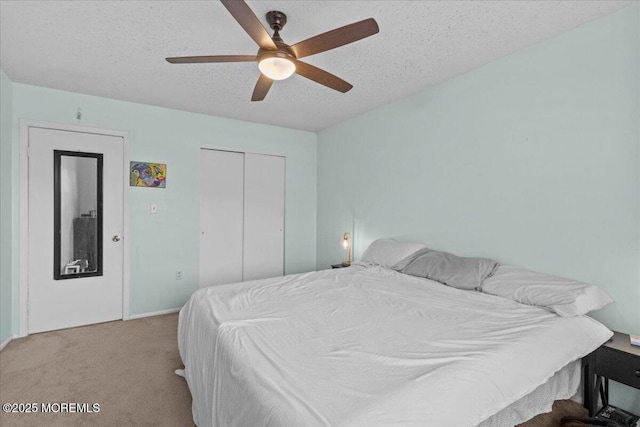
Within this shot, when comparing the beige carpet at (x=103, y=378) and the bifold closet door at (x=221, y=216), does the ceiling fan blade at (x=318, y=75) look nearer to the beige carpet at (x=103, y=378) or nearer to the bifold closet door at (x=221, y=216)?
the beige carpet at (x=103, y=378)

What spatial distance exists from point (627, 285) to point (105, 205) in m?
4.49

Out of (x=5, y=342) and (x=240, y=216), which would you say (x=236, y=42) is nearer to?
(x=240, y=216)

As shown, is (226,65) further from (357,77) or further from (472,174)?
(472,174)

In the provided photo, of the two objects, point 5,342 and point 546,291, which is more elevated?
point 546,291

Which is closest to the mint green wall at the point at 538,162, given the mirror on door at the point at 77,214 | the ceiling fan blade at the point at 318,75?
the ceiling fan blade at the point at 318,75

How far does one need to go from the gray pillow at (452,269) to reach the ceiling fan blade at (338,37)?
182cm

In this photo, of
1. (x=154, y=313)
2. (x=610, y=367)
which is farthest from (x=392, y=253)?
(x=154, y=313)

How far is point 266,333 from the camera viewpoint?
1574 millimetres

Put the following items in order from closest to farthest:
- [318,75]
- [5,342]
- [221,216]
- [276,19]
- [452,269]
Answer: [276,19]
[318,75]
[452,269]
[5,342]
[221,216]

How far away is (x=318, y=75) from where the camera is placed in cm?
202

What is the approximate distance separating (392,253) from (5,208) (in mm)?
3652

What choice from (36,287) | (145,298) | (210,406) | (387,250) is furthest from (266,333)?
(36,287)

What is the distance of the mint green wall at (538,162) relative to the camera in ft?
6.14

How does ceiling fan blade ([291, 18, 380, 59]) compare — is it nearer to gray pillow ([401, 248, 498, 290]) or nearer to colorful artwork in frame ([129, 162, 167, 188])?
→ gray pillow ([401, 248, 498, 290])
